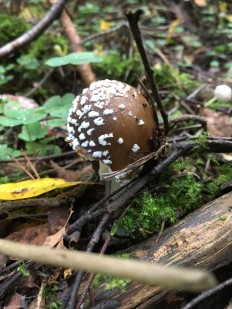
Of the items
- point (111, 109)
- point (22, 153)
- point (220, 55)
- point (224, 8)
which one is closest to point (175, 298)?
point (111, 109)

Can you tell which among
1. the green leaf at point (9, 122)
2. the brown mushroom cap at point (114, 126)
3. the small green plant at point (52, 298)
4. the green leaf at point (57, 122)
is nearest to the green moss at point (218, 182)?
the brown mushroom cap at point (114, 126)

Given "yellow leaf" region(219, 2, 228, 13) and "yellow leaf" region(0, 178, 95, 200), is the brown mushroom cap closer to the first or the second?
"yellow leaf" region(0, 178, 95, 200)

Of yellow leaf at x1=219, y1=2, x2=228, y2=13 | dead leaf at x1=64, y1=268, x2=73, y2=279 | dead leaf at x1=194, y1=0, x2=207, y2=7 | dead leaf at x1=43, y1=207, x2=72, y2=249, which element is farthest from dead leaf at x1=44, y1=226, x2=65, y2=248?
yellow leaf at x1=219, y1=2, x2=228, y2=13

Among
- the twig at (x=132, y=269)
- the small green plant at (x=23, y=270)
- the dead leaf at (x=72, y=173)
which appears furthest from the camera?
the dead leaf at (x=72, y=173)

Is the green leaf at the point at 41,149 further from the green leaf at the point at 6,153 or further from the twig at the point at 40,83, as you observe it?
the twig at the point at 40,83

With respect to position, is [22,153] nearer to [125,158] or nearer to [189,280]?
[125,158]

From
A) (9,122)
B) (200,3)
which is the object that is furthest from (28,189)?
(200,3)

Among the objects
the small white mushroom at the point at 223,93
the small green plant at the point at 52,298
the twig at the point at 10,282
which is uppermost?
the twig at the point at 10,282

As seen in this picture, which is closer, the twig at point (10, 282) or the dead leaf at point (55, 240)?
the twig at point (10, 282)

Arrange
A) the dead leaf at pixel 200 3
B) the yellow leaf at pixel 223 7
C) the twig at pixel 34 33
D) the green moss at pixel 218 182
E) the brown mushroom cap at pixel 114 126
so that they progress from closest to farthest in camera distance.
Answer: the brown mushroom cap at pixel 114 126 → the green moss at pixel 218 182 → the twig at pixel 34 33 → the dead leaf at pixel 200 3 → the yellow leaf at pixel 223 7
